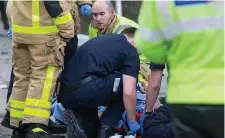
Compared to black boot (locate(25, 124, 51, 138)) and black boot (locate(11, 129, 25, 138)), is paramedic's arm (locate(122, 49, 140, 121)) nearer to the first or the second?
black boot (locate(25, 124, 51, 138))

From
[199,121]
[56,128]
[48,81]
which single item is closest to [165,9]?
[199,121]

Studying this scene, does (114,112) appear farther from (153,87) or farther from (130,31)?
(130,31)

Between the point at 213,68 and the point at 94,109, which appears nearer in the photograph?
the point at 213,68

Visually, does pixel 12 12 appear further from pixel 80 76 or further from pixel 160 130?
pixel 160 130

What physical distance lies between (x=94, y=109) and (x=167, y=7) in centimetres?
203

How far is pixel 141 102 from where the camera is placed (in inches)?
172

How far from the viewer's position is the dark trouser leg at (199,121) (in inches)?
88.4

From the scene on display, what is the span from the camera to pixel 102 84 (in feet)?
13.5

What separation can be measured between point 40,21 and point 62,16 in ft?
0.50

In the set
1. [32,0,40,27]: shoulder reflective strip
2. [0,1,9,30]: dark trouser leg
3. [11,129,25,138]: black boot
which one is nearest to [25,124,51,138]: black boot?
[11,129,25,138]: black boot

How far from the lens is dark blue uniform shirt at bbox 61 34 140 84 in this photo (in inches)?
161

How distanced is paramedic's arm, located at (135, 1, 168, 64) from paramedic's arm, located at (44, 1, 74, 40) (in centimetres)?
163

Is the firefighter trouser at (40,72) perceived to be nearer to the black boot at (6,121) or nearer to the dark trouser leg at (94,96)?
the dark trouser leg at (94,96)

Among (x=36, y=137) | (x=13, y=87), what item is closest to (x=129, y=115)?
(x=36, y=137)
